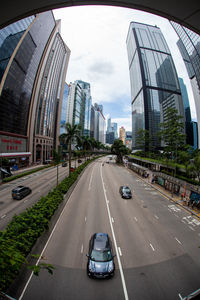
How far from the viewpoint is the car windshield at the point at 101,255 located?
26.3ft

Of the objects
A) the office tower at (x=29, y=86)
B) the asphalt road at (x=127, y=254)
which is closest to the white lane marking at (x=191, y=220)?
the asphalt road at (x=127, y=254)

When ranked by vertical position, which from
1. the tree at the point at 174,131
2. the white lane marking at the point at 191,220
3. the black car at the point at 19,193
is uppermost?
the tree at the point at 174,131

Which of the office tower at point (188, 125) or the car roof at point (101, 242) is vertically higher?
the office tower at point (188, 125)

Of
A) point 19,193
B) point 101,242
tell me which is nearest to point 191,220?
point 101,242

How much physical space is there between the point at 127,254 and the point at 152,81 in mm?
125393

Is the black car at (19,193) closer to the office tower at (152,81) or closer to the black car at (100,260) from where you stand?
the black car at (100,260)

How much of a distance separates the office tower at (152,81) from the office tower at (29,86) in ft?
214

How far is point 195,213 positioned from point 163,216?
4993 mm

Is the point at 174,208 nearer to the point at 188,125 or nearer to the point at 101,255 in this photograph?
the point at 101,255

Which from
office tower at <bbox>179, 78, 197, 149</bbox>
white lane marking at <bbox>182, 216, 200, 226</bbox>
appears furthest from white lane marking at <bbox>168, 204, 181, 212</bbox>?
office tower at <bbox>179, 78, 197, 149</bbox>

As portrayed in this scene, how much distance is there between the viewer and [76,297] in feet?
21.3

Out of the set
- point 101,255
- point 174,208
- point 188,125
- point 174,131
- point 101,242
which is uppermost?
point 188,125

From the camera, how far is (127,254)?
9.52 meters

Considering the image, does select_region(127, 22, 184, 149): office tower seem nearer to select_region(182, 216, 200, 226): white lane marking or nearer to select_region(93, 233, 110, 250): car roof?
select_region(182, 216, 200, 226): white lane marking
